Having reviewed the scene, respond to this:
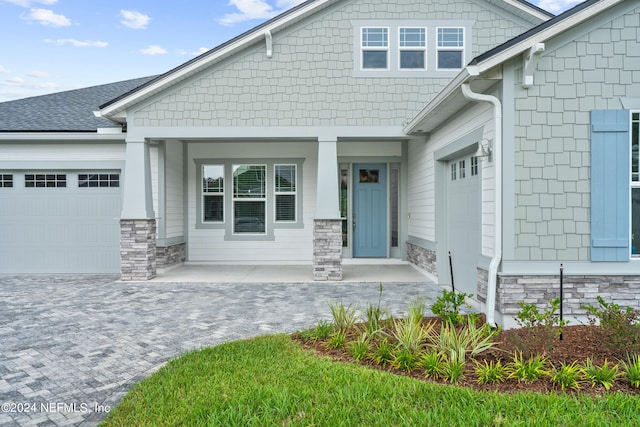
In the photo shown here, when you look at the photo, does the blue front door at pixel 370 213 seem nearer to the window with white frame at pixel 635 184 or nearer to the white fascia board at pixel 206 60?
the white fascia board at pixel 206 60

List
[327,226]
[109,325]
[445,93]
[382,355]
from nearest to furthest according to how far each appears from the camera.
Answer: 1. [382,355]
2. [109,325]
3. [445,93]
4. [327,226]

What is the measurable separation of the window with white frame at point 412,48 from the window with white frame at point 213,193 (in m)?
5.68

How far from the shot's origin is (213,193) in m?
12.0

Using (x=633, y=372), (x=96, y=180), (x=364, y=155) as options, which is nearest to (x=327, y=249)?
(x=364, y=155)

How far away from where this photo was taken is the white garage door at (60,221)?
411 inches

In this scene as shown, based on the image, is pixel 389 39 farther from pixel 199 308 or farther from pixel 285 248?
pixel 199 308

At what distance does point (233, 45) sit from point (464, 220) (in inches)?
234

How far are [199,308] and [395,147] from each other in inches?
286

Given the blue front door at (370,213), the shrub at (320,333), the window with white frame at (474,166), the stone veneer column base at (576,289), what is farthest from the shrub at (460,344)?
the blue front door at (370,213)

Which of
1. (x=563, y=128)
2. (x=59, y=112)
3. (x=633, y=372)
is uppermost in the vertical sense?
(x=59, y=112)

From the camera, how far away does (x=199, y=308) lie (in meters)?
6.89

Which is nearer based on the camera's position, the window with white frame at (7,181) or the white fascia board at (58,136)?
the white fascia board at (58,136)

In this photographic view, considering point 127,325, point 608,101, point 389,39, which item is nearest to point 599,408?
point 608,101

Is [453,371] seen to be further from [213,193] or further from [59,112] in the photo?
[59,112]
